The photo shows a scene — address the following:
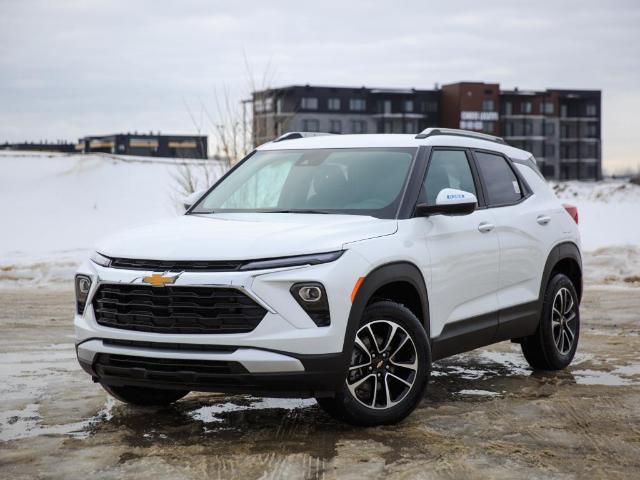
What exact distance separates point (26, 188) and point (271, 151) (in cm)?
3975

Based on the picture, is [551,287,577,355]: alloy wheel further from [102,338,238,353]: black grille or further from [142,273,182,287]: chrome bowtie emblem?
[142,273,182,287]: chrome bowtie emblem

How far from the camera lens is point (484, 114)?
94.2m

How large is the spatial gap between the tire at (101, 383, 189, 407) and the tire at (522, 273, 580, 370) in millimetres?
2927

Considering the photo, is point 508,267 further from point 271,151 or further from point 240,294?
point 240,294

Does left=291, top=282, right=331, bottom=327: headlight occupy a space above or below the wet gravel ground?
Answer: above

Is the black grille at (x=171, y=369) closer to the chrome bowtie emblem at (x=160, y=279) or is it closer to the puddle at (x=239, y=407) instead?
the chrome bowtie emblem at (x=160, y=279)

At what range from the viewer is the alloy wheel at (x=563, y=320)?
7953 mm

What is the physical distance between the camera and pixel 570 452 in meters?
5.33

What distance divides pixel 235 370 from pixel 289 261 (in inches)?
25.1

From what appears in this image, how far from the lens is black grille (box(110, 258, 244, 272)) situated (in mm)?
5191

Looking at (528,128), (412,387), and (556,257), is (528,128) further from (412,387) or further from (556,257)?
(412,387)

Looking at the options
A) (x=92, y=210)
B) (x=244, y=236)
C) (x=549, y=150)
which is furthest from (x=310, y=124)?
(x=244, y=236)

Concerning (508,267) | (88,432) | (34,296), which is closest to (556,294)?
(508,267)

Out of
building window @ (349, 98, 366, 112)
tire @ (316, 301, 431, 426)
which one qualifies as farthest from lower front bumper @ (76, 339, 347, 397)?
building window @ (349, 98, 366, 112)
